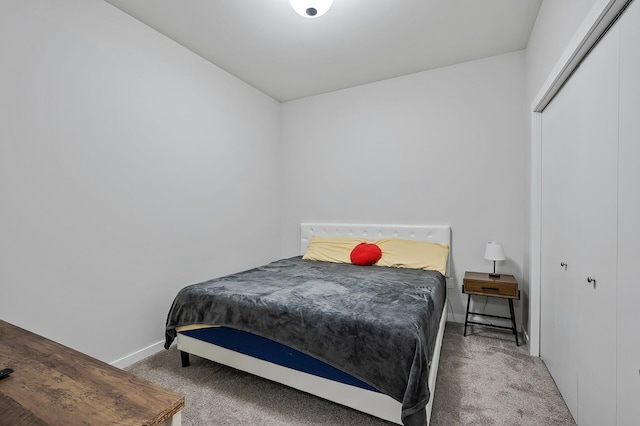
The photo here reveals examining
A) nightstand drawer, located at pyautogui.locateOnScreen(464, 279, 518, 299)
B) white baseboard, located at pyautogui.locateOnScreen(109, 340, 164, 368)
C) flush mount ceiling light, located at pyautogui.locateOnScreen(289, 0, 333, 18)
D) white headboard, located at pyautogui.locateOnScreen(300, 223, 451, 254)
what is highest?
flush mount ceiling light, located at pyautogui.locateOnScreen(289, 0, 333, 18)

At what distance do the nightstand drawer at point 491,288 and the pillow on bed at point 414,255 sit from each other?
267mm

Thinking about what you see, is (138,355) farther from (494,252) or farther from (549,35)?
(549,35)

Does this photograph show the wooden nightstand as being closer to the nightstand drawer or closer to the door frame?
the nightstand drawer

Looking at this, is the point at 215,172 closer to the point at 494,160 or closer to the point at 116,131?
the point at 116,131

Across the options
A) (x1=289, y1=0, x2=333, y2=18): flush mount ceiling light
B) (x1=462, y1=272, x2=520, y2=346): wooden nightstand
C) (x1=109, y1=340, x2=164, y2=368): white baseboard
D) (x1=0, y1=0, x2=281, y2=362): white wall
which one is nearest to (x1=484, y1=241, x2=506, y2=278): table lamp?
(x1=462, y1=272, x2=520, y2=346): wooden nightstand

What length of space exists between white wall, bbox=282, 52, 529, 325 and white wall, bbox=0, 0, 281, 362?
134cm

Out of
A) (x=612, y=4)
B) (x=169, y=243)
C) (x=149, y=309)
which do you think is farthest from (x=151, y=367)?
(x=612, y=4)

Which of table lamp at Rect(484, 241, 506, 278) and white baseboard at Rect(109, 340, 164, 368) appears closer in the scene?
white baseboard at Rect(109, 340, 164, 368)

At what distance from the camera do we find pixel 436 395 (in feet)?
6.47

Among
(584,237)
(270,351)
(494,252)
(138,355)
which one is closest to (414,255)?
(494,252)

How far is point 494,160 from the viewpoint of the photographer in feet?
10.3

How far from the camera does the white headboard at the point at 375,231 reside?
334 cm

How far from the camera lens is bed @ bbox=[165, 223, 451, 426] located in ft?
5.01

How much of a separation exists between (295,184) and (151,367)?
276cm
